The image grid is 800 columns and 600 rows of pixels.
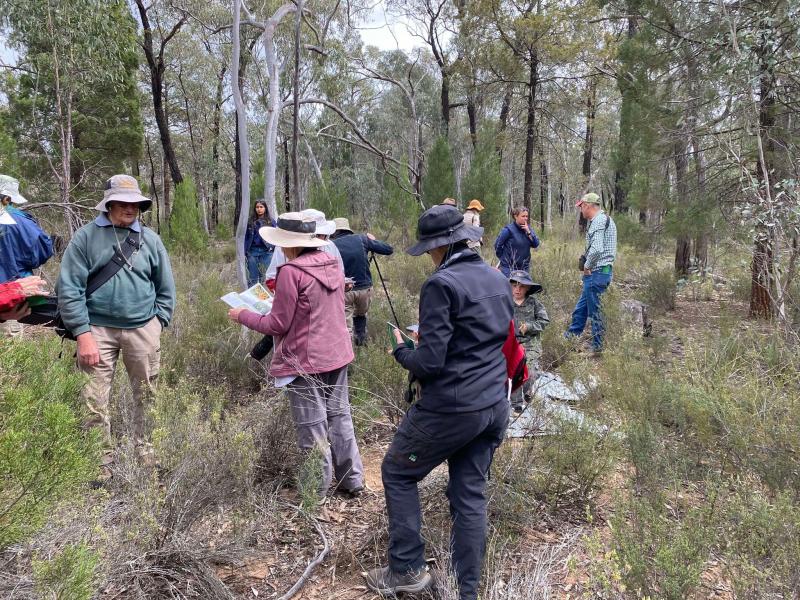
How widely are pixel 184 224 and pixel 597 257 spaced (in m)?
10.9

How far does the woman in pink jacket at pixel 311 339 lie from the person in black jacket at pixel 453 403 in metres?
0.79

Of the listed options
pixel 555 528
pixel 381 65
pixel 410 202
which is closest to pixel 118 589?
pixel 555 528

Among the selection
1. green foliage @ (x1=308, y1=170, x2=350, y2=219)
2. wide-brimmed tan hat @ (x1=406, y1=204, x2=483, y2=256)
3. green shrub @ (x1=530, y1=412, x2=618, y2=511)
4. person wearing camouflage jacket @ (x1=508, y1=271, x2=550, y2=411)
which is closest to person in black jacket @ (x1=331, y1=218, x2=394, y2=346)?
person wearing camouflage jacket @ (x1=508, y1=271, x2=550, y2=411)

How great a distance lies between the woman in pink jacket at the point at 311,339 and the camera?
3006mm

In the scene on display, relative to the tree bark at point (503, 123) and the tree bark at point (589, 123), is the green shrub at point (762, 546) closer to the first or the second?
the tree bark at point (503, 123)

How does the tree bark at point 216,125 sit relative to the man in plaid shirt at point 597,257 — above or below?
above

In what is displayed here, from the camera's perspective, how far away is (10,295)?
261 centimetres

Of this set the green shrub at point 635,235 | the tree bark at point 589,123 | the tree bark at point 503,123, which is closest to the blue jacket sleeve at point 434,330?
the green shrub at point 635,235

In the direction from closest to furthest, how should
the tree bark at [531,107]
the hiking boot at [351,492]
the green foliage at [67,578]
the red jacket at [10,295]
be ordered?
the green foliage at [67,578] → the red jacket at [10,295] → the hiking boot at [351,492] → the tree bark at [531,107]

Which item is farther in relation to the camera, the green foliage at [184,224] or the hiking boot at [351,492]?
the green foliage at [184,224]

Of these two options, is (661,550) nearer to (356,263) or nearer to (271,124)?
(356,263)

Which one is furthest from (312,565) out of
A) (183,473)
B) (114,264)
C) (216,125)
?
(216,125)

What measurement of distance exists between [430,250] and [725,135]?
5.91 metres

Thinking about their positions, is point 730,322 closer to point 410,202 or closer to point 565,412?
point 565,412
